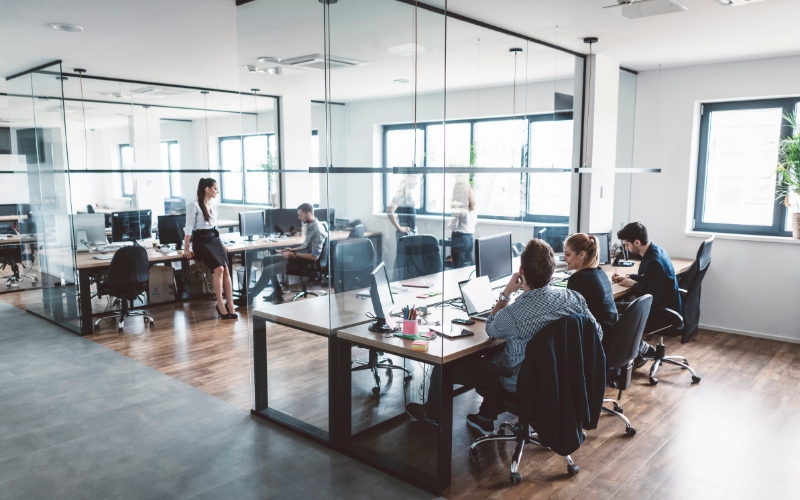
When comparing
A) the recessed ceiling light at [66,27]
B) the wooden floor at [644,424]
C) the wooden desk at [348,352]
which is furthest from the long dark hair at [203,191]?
the wooden desk at [348,352]

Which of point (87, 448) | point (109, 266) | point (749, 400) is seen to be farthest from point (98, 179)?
point (749, 400)

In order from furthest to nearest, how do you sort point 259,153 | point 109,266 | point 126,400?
1. point 109,266
2. point 259,153
3. point 126,400

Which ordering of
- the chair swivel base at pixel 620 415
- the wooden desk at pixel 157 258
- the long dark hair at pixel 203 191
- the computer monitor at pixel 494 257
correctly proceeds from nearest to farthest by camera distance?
the chair swivel base at pixel 620 415 < the wooden desk at pixel 157 258 < the computer monitor at pixel 494 257 < the long dark hair at pixel 203 191

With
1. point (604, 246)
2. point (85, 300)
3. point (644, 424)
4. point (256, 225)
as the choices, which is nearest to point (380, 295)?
point (256, 225)

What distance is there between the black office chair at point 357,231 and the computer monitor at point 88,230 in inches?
179

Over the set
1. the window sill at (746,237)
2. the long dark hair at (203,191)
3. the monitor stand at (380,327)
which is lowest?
the monitor stand at (380,327)

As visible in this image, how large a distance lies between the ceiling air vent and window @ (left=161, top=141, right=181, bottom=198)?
213 inches

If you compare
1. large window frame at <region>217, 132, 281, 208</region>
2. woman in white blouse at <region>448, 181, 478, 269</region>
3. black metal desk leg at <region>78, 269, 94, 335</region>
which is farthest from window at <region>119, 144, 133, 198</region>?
woman in white blouse at <region>448, 181, 478, 269</region>

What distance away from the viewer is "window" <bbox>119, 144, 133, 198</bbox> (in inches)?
318

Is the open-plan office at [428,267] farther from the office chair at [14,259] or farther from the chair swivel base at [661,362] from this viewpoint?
the office chair at [14,259]

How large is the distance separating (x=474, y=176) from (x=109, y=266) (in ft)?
13.2

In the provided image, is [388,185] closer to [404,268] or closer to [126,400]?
[404,268]

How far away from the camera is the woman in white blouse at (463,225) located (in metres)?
4.66

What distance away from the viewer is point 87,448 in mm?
3684
